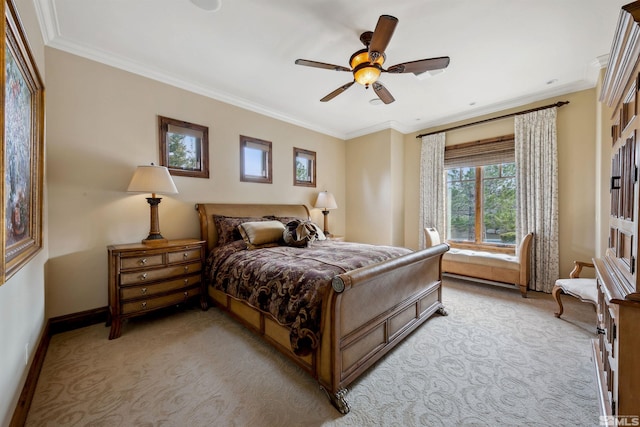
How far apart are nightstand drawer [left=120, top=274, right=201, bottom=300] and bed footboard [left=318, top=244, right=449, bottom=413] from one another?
1.99 metres

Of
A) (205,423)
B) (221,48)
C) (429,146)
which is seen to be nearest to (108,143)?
(221,48)

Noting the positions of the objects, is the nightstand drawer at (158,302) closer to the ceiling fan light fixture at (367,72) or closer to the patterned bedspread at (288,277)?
the patterned bedspread at (288,277)

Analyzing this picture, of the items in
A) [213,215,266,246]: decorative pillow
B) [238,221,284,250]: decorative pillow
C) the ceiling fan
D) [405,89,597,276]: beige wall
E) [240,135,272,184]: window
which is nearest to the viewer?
the ceiling fan

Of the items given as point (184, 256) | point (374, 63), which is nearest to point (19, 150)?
point (184, 256)

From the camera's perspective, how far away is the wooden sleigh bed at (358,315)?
154 centimetres

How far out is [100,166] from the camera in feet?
8.75

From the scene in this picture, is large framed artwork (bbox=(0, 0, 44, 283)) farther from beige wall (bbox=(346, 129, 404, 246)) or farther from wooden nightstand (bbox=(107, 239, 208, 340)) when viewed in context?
beige wall (bbox=(346, 129, 404, 246))

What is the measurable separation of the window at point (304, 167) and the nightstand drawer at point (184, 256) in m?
2.24

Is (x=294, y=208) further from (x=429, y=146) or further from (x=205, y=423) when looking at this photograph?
(x=205, y=423)

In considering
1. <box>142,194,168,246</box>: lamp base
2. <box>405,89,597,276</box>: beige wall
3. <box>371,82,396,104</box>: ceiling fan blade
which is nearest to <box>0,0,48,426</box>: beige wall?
<box>142,194,168,246</box>: lamp base

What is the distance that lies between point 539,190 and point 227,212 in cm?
461

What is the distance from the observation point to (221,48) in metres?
2.57

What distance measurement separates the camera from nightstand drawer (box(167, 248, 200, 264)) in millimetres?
2682

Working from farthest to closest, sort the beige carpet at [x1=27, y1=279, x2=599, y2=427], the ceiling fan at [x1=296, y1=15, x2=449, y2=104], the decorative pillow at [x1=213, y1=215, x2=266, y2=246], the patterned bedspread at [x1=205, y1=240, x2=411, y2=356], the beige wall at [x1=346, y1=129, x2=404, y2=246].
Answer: the beige wall at [x1=346, y1=129, x2=404, y2=246], the decorative pillow at [x1=213, y1=215, x2=266, y2=246], the ceiling fan at [x1=296, y1=15, x2=449, y2=104], the patterned bedspread at [x1=205, y1=240, x2=411, y2=356], the beige carpet at [x1=27, y1=279, x2=599, y2=427]
